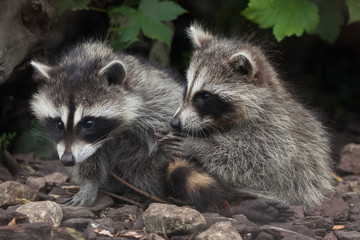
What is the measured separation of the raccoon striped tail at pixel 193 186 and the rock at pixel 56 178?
50.8 inches

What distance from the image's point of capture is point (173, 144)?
4.23 m

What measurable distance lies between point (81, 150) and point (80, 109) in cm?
32

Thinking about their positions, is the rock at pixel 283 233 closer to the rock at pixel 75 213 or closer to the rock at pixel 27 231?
the rock at pixel 75 213

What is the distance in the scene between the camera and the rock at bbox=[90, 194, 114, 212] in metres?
4.09

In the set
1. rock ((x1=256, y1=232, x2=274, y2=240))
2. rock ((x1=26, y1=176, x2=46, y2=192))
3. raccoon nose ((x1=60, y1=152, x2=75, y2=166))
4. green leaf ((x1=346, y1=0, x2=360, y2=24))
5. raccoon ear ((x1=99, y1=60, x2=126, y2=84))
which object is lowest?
rock ((x1=26, y1=176, x2=46, y2=192))

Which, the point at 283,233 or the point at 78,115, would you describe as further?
the point at 78,115

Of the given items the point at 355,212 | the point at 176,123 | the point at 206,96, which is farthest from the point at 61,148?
the point at 355,212

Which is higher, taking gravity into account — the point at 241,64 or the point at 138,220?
the point at 241,64

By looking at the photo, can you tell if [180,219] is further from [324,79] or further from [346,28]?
[324,79]

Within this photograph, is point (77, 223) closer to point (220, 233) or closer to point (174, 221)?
point (174, 221)

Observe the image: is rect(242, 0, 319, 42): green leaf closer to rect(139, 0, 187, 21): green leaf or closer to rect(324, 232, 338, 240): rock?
rect(139, 0, 187, 21): green leaf

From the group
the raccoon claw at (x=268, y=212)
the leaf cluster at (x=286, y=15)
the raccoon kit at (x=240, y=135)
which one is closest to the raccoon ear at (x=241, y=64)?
the raccoon kit at (x=240, y=135)

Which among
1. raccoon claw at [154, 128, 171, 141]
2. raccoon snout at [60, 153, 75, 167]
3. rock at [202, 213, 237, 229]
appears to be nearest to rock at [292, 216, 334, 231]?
rock at [202, 213, 237, 229]

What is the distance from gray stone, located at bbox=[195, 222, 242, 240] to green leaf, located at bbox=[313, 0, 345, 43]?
9.92ft
